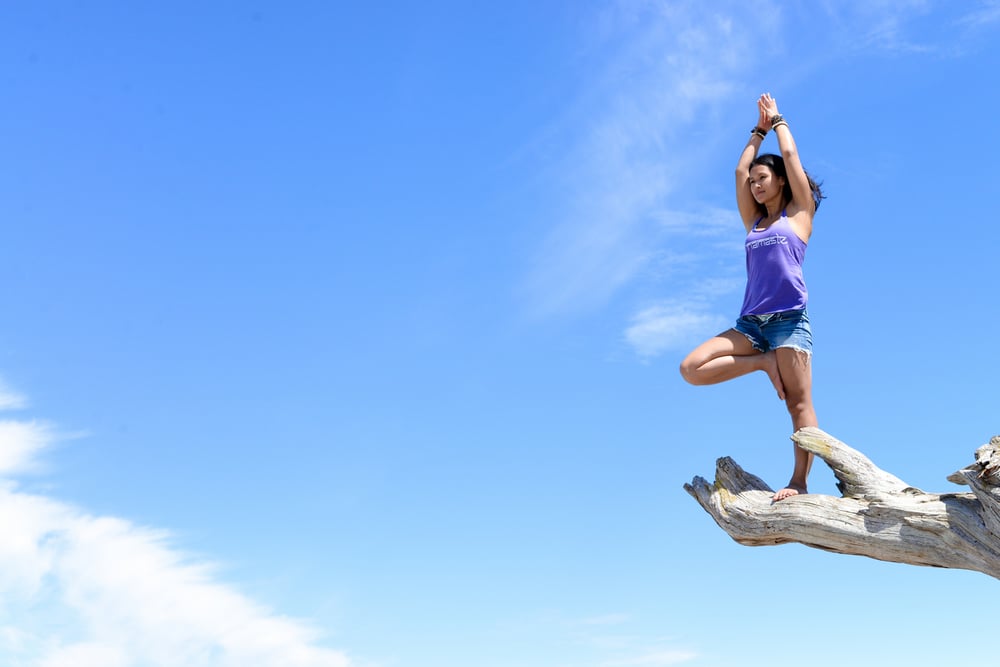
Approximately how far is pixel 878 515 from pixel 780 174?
3.33 meters

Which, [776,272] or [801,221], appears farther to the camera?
[801,221]

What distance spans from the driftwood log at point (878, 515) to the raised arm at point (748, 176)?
223 centimetres

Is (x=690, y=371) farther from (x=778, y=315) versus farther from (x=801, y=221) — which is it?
(x=801, y=221)

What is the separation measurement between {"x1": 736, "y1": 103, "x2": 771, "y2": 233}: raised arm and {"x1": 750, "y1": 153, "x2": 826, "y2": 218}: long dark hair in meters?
0.07

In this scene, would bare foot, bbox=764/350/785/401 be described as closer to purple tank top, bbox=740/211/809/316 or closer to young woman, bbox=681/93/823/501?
young woman, bbox=681/93/823/501

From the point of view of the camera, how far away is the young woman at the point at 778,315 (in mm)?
8922

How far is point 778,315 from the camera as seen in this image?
29.6 ft

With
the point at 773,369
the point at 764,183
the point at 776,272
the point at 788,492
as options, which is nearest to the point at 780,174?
the point at 764,183

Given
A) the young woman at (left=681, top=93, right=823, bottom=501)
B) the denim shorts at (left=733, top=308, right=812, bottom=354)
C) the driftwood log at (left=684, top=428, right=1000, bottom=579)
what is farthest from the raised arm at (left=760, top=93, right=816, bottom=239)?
the driftwood log at (left=684, top=428, right=1000, bottom=579)

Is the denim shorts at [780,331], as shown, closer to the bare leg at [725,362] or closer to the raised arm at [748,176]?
the bare leg at [725,362]

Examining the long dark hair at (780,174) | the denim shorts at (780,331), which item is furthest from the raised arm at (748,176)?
the denim shorts at (780,331)

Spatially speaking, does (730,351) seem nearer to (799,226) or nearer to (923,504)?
(799,226)

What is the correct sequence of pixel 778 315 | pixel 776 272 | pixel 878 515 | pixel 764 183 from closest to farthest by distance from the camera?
pixel 878 515 < pixel 776 272 < pixel 778 315 < pixel 764 183

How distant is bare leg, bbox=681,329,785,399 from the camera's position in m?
9.02
